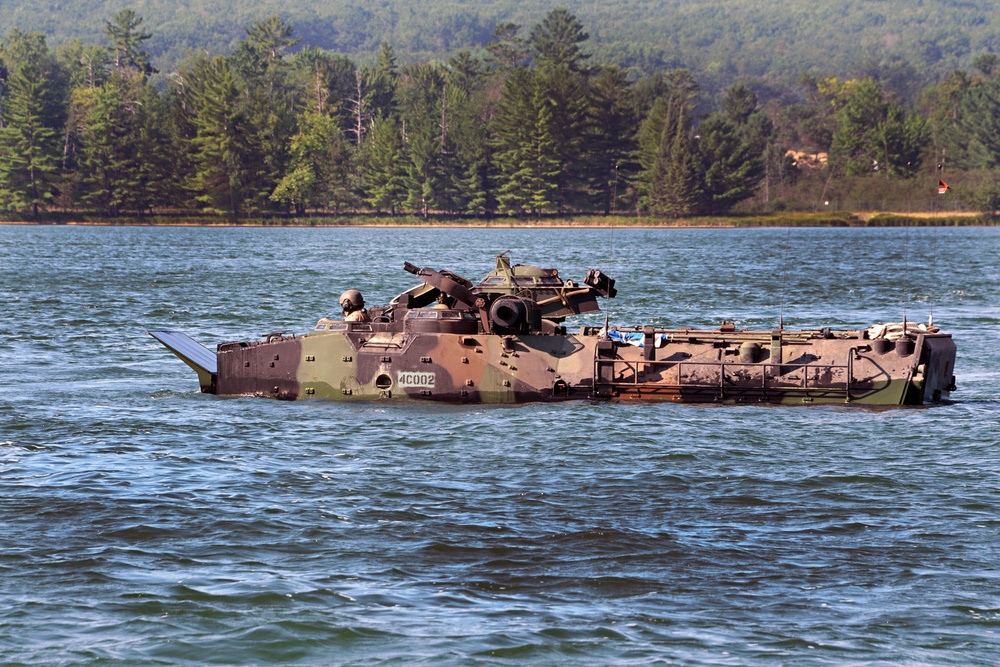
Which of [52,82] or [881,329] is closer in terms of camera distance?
[881,329]

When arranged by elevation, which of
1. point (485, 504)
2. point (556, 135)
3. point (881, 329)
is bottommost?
point (485, 504)

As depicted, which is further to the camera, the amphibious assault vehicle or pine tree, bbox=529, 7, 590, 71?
pine tree, bbox=529, 7, 590, 71

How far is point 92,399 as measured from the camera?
2864 cm

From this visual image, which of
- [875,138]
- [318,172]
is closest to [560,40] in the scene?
[318,172]

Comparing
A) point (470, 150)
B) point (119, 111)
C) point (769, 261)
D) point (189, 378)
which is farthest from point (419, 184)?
point (189, 378)

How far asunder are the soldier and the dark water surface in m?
1.99

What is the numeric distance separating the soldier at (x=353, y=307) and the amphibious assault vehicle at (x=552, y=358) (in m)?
0.06

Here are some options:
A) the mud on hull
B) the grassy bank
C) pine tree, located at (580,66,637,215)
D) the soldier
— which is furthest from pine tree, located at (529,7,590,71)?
the mud on hull

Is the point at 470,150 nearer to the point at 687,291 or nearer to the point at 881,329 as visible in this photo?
the point at 687,291

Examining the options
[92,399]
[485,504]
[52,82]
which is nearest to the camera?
[485,504]

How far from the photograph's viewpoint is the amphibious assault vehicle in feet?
85.0

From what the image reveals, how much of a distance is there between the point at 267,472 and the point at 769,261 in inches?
2724

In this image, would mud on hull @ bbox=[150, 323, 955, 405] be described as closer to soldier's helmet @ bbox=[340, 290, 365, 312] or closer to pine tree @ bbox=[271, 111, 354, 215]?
soldier's helmet @ bbox=[340, 290, 365, 312]

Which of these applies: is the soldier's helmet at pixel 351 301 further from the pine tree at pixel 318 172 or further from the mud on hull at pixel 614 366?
the pine tree at pixel 318 172
